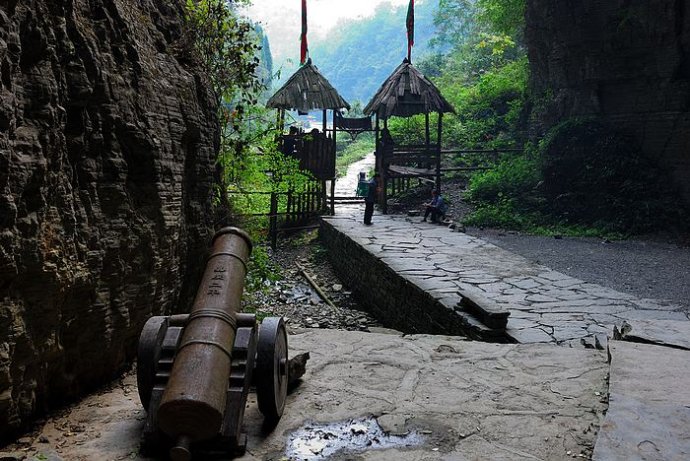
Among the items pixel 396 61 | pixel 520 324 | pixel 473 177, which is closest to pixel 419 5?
pixel 396 61

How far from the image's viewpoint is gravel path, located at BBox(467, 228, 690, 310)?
8484 millimetres

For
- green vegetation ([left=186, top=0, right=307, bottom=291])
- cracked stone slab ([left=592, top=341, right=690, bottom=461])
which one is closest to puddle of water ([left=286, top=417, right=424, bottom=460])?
cracked stone slab ([left=592, top=341, right=690, bottom=461])

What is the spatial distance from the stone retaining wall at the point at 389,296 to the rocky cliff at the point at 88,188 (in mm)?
2972

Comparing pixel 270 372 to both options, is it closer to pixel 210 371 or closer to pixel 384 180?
pixel 210 371

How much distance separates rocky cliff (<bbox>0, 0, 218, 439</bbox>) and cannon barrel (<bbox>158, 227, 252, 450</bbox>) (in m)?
0.81

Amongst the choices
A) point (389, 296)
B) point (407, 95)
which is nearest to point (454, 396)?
point (389, 296)

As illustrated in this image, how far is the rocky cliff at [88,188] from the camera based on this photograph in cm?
340

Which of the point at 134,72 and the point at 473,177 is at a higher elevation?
the point at 134,72

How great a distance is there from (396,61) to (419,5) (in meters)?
13.0

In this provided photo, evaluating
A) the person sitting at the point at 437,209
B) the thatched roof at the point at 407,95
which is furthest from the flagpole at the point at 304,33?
the person sitting at the point at 437,209

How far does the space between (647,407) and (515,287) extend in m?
4.75

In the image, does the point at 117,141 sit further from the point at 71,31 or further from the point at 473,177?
the point at 473,177

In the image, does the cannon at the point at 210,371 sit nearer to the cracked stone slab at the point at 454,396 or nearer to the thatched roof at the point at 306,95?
the cracked stone slab at the point at 454,396

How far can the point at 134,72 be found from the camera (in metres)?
4.77
